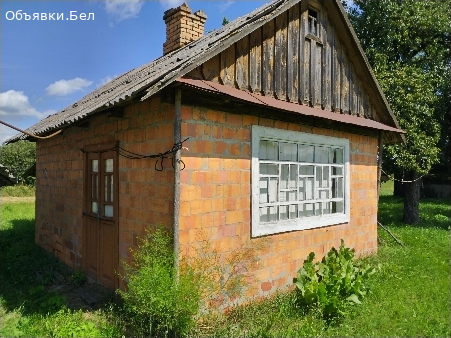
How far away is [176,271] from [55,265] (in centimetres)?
439

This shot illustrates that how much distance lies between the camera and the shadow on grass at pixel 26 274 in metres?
5.61

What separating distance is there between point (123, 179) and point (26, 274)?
135 inches

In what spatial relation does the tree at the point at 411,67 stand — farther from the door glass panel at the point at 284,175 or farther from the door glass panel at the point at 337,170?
the door glass panel at the point at 284,175

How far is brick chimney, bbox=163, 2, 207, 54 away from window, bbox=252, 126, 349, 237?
4.36 m

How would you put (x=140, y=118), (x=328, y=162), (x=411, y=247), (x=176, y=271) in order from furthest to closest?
1. (x=411, y=247)
2. (x=328, y=162)
3. (x=140, y=118)
4. (x=176, y=271)

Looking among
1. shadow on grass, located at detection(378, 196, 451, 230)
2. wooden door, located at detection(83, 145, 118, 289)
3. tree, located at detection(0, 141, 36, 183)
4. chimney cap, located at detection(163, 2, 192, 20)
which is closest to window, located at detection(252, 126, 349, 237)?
wooden door, located at detection(83, 145, 118, 289)

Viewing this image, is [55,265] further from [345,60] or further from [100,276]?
[345,60]

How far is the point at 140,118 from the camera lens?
213 inches

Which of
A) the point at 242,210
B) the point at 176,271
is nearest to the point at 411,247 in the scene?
the point at 242,210

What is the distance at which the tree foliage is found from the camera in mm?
12133

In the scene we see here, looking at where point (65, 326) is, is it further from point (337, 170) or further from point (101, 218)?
point (337, 170)

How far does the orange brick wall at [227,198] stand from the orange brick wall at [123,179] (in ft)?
0.95

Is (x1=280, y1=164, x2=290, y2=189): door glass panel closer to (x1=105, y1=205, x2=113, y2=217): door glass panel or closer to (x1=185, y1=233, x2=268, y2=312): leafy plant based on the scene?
(x1=185, y1=233, x2=268, y2=312): leafy plant

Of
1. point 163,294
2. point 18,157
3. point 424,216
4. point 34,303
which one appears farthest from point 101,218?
point 18,157
